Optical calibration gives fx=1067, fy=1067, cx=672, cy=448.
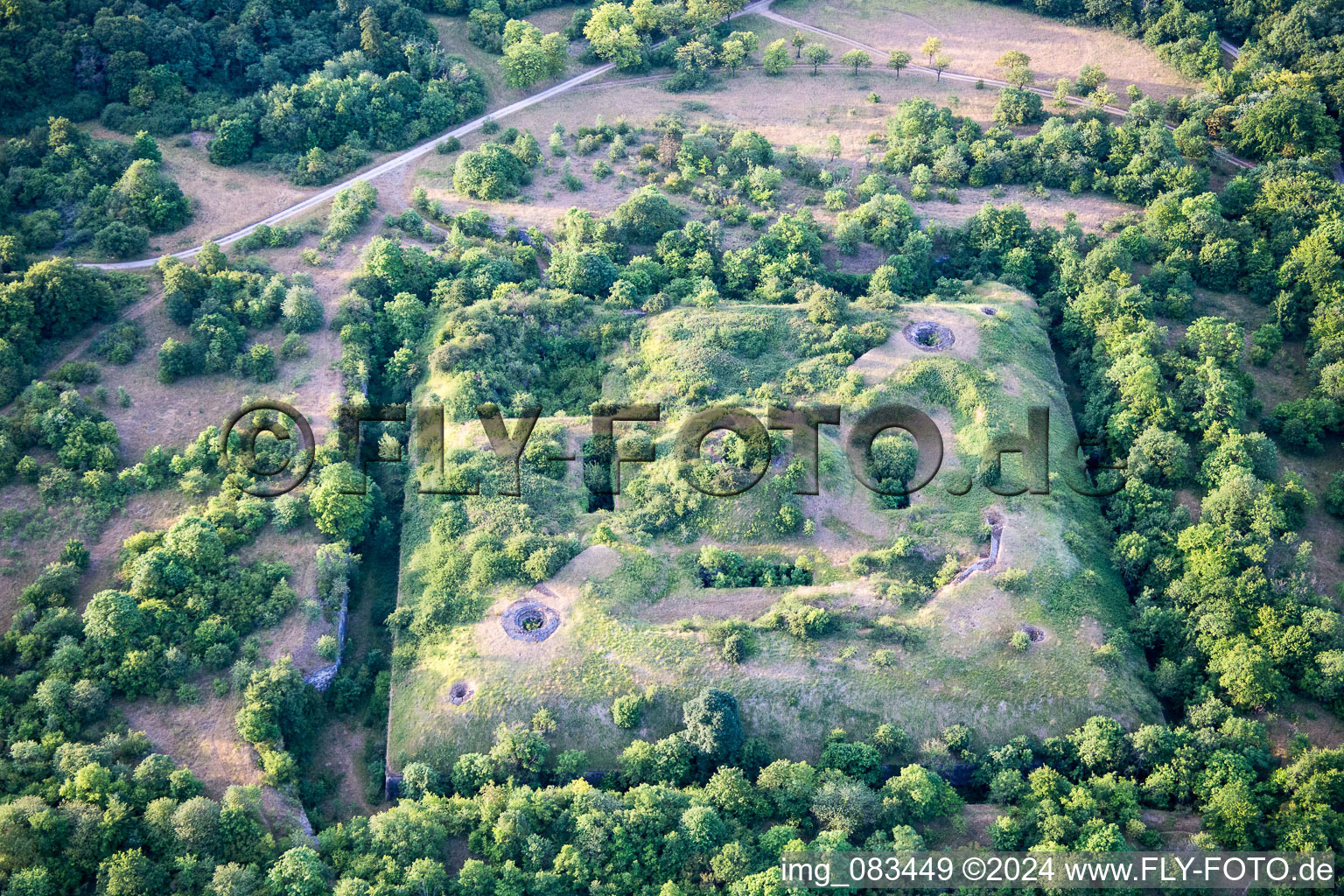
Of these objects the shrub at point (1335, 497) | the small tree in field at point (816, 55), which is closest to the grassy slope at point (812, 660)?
the shrub at point (1335, 497)

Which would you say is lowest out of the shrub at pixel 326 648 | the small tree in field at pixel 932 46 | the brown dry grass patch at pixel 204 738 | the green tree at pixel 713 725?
the brown dry grass patch at pixel 204 738

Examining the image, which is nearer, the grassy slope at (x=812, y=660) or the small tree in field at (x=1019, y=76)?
the grassy slope at (x=812, y=660)

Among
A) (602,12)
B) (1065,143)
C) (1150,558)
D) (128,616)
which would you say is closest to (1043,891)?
(1150,558)

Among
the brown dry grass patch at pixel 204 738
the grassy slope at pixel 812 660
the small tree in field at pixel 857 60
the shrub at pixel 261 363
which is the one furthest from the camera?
the small tree in field at pixel 857 60

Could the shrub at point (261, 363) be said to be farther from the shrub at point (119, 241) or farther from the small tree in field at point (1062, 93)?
the small tree in field at point (1062, 93)

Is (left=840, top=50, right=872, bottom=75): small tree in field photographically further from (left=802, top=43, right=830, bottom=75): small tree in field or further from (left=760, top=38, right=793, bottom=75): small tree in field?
(left=760, top=38, right=793, bottom=75): small tree in field

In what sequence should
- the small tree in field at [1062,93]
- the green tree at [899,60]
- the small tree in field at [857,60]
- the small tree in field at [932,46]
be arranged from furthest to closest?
1. the small tree in field at [857,60]
2. the green tree at [899,60]
3. the small tree in field at [932,46]
4. the small tree in field at [1062,93]

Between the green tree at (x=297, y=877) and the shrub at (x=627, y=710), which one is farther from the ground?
the shrub at (x=627, y=710)
